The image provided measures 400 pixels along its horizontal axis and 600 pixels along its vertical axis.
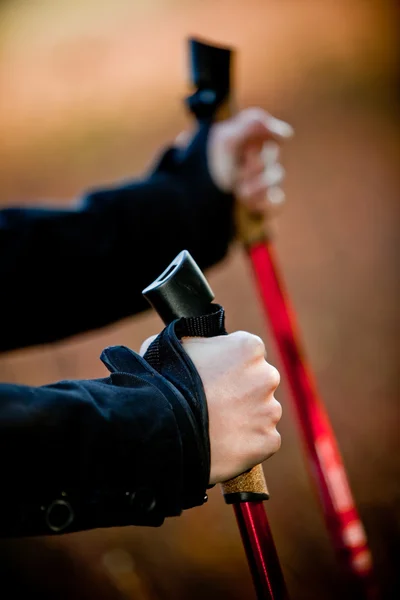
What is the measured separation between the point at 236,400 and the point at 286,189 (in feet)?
3.26

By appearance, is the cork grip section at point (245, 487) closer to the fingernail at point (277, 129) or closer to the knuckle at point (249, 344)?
the knuckle at point (249, 344)

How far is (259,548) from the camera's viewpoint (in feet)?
1.17

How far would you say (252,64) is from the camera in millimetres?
1287

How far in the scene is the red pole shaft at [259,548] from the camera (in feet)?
1.16

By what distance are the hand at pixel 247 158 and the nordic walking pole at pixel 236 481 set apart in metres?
0.40

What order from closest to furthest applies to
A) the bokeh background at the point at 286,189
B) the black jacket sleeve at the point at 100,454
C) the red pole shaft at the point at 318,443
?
1. the black jacket sleeve at the point at 100,454
2. the red pole shaft at the point at 318,443
3. the bokeh background at the point at 286,189

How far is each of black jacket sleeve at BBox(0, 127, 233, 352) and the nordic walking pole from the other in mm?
374

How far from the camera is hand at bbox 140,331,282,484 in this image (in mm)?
316

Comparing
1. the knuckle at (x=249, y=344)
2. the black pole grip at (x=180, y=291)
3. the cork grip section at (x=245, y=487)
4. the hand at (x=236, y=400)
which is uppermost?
the black pole grip at (x=180, y=291)

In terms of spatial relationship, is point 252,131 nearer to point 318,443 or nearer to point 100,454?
point 318,443

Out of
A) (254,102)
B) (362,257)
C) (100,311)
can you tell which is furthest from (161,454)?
(254,102)

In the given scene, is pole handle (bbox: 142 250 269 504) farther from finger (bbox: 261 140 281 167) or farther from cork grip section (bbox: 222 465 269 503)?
finger (bbox: 261 140 281 167)

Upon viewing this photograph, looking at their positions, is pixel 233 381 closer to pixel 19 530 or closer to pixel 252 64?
pixel 19 530

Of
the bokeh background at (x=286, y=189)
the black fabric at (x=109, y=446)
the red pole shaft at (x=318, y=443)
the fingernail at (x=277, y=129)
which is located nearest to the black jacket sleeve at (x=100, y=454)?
the black fabric at (x=109, y=446)
